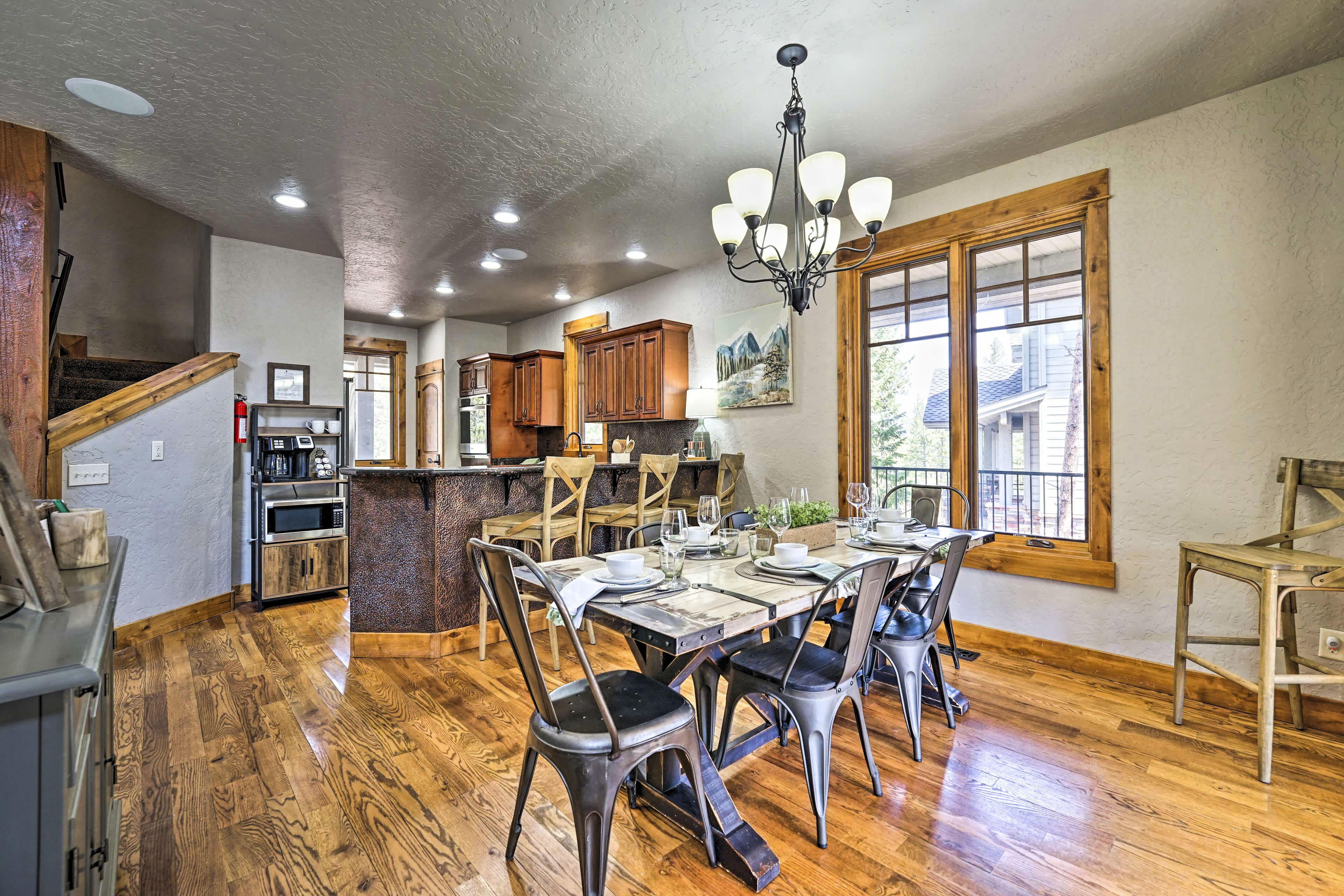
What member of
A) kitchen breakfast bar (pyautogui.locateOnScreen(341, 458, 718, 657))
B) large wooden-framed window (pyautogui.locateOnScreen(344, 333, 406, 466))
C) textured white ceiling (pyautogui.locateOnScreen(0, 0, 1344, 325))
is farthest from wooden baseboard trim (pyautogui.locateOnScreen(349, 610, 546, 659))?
large wooden-framed window (pyautogui.locateOnScreen(344, 333, 406, 466))

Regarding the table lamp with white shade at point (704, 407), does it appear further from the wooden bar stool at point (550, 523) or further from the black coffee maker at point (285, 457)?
the black coffee maker at point (285, 457)

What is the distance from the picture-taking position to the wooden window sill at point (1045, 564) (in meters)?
2.93

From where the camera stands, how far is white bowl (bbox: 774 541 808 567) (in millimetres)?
1936

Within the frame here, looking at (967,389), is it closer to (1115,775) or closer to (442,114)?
(1115,775)

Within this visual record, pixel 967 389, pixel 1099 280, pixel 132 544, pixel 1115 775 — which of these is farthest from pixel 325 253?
pixel 1115 775

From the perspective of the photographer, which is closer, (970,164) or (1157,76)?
(1157,76)

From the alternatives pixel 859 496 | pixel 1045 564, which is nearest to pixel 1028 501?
pixel 1045 564

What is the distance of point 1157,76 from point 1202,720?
8.88 ft

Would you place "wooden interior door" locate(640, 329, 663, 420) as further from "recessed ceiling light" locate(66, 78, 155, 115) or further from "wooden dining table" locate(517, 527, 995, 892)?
"recessed ceiling light" locate(66, 78, 155, 115)

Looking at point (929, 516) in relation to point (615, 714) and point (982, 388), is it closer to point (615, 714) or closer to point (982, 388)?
point (982, 388)

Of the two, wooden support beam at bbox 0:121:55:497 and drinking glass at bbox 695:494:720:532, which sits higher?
wooden support beam at bbox 0:121:55:497

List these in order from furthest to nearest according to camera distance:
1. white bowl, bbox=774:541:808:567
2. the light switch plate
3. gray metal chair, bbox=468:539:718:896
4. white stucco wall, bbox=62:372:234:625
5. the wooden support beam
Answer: white stucco wall, bbox=62:372:234:625
the light switch plate
the wooden support beam
white bowl, bbox=774:541:808:567
gray metal chair, bbox=468:539:718:896

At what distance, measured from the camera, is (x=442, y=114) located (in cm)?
268

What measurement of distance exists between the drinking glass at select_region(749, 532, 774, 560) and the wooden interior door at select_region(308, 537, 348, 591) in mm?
3712
